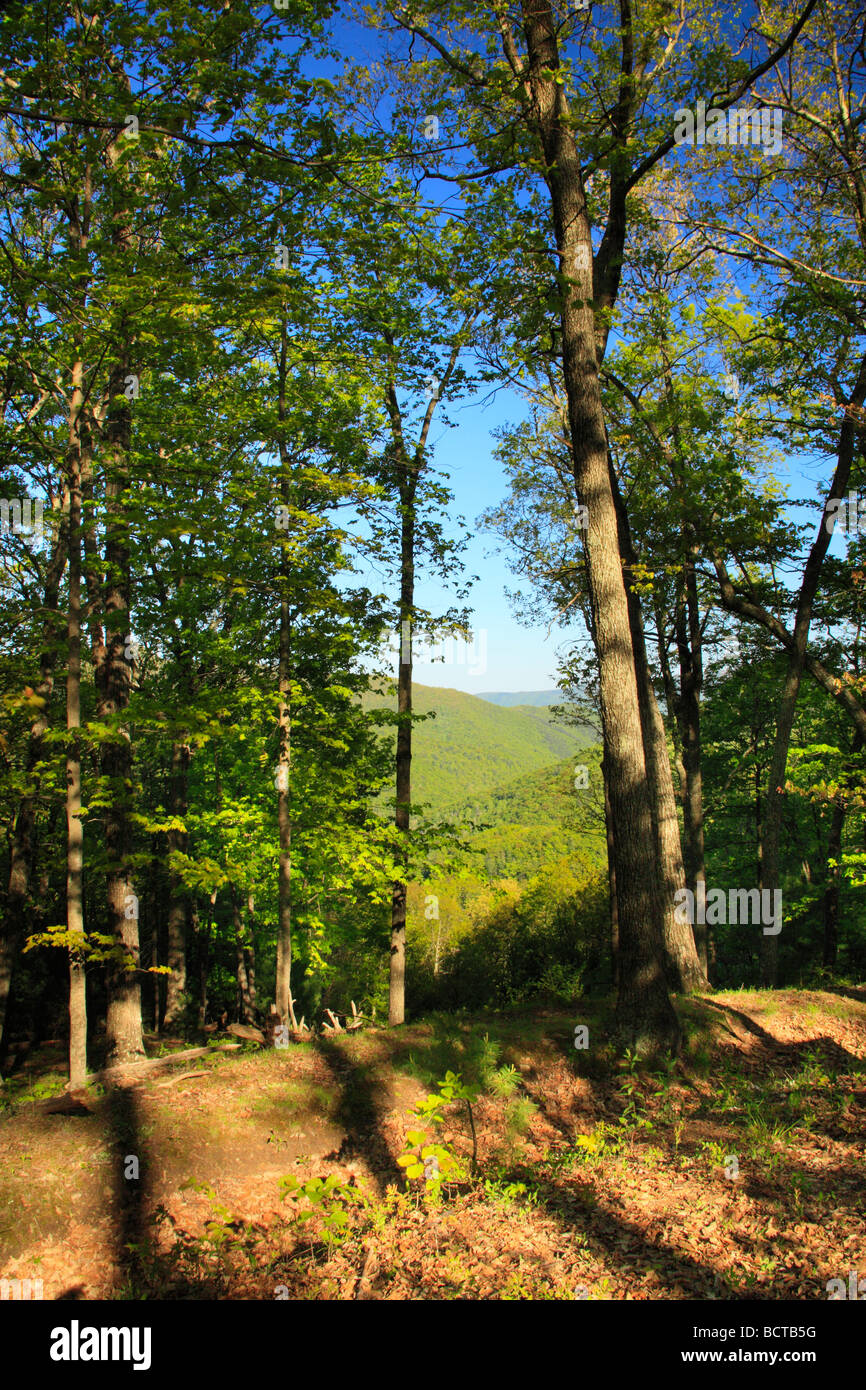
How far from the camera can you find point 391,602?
498 inches

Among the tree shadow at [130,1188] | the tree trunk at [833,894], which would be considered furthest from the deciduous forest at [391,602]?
the tree trunk at [833,894]

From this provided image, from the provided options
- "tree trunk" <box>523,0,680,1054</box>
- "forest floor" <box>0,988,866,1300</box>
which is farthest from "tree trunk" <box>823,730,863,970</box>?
"tree trunk" <box>523,0,680,1054</box>

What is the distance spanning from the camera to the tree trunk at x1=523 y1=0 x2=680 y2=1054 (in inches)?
261

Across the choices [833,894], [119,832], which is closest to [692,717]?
[833,894]

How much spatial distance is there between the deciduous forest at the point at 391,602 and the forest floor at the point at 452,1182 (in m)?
0.04

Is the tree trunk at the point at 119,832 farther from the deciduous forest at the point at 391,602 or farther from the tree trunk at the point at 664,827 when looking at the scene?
the tree trunk at the point at 664,827

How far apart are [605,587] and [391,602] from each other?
614 centimetres

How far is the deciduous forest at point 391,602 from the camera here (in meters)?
4.07

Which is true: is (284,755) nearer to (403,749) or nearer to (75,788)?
(403,749)

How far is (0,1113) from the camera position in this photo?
5.34 meters

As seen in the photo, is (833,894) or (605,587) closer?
(605,587)

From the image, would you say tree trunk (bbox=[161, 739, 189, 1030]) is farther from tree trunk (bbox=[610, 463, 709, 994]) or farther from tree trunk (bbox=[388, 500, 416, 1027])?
tree trunk (bbox=[610, 463, 709, 994])
